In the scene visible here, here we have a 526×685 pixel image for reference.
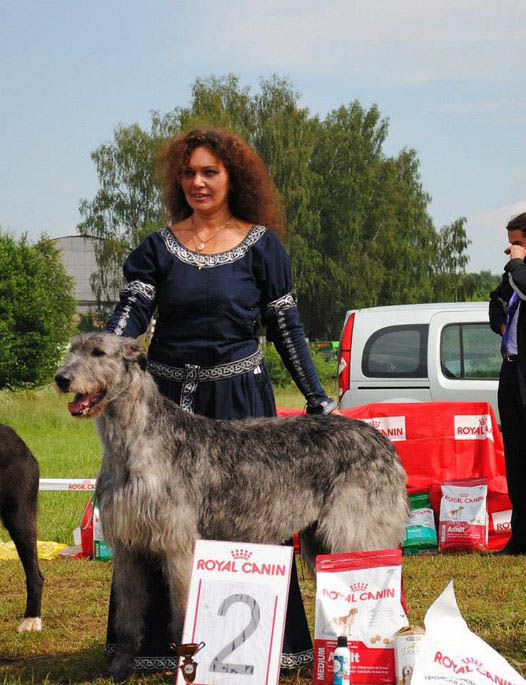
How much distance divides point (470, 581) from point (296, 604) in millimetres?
2198

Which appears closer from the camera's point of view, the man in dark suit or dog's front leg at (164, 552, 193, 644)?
dog's front leg at (164, 552, 193, 644)

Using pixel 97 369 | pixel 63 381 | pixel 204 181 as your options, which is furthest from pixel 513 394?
pixel 63 381

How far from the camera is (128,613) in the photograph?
12.2ft

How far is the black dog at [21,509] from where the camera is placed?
4.77 meters

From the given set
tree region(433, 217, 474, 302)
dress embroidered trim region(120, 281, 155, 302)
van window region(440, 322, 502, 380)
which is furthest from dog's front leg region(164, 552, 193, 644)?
tree region(433, 217, 474, 302)

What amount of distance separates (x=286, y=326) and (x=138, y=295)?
2.21ft

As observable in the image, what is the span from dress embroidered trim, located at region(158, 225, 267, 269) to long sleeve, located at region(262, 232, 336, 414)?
0.10 meters

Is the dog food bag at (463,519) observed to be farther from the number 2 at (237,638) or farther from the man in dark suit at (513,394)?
the number 2 at (237,638)

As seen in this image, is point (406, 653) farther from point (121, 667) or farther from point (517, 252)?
point (517, 252)

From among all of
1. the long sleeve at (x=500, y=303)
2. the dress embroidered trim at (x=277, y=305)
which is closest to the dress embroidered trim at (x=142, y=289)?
the dress embroidered trim at (x=277, y=305)

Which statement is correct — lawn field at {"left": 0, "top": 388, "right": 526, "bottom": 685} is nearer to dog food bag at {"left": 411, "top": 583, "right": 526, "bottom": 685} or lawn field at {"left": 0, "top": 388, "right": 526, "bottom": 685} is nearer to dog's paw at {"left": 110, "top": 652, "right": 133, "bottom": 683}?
dog's paw at {"left": 110, "top": 652, "right": 133, "bottom": 683}

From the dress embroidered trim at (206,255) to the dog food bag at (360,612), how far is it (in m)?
1.34

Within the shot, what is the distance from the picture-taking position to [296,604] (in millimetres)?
3893

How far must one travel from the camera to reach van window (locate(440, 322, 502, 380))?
29.0ft
